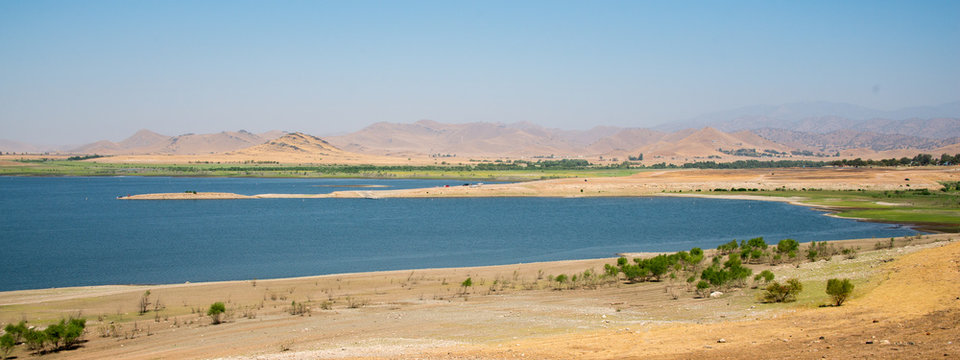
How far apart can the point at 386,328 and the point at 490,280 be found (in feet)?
28.5

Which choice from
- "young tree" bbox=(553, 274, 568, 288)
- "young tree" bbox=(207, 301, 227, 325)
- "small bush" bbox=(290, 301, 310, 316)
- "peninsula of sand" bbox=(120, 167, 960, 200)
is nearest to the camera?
"young tree" bbox=(207, 301, 227, 325)

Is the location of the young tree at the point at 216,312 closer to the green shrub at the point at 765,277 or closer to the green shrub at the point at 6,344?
the green shrub at the point at 6,344

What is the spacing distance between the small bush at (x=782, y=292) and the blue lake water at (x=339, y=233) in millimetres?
14871

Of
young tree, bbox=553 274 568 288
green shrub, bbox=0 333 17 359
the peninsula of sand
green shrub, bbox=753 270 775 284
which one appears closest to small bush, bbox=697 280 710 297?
green shrub, bbox=753 270 775 284

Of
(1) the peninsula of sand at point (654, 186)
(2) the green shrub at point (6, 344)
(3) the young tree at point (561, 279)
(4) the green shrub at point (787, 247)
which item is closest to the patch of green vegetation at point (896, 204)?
(1) the peninsula of sand at point (654, 186)

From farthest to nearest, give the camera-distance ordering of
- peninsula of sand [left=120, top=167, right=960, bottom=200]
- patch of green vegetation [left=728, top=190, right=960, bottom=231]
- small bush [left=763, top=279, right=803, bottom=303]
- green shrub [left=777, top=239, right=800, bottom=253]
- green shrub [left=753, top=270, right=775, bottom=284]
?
peninsula of sand [left=120, top=167, right=960, bottom=200] → patch of green vegetation [left=728, top=190, right=960, bottom=231] → green shrub [left=777, top=239, right=800, bottom=253] → green shrub [left=753, top=270, right=775, bottom=284] → small bush [left=763, top=279, right=803, bottom=303]

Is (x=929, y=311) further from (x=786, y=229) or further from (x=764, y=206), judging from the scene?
(x=764, y=206)

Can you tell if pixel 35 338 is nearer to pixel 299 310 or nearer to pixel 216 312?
pixel 216 312

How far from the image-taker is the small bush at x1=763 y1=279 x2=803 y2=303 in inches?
648

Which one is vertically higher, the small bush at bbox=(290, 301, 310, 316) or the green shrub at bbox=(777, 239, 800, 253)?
the green shrub at bbox=(777, 239, 800, 253)

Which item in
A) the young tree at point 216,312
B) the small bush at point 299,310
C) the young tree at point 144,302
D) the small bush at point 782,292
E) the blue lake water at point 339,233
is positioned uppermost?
the small bush at point 782,292

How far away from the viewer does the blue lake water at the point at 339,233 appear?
29938 millimetres

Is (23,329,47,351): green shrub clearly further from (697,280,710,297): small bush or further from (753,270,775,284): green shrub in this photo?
(753,270,775,284): green shrub

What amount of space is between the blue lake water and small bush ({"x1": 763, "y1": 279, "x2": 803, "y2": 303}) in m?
14.9
